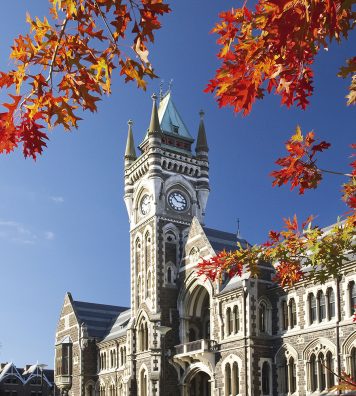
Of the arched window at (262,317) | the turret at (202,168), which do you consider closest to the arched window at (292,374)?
the arched window at (262,317)

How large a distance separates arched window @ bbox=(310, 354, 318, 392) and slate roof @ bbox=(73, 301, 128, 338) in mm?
29811

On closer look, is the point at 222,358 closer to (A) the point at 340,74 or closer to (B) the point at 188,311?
(B) the point at 188,311

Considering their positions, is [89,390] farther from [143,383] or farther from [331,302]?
[331,302]

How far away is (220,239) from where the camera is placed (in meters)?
39.5

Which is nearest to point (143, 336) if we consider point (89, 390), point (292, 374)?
point (292, 374)

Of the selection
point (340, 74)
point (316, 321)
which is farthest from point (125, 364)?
point (340, 74)

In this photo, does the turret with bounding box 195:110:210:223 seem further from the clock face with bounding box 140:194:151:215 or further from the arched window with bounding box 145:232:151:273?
the arched window with bounding box 145:232:151:273

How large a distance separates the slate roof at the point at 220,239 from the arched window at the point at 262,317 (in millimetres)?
5868

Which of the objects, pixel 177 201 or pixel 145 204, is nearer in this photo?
pixel 177 201

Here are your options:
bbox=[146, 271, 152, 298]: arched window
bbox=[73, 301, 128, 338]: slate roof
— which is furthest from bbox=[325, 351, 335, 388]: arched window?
bbox=[73, 301, 128, 338]: slate roof

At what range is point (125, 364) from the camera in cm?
4762

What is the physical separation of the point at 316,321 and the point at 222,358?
22.7 ft

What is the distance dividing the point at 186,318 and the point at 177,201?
8932 mm

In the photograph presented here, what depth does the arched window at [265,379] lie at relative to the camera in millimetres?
31375
